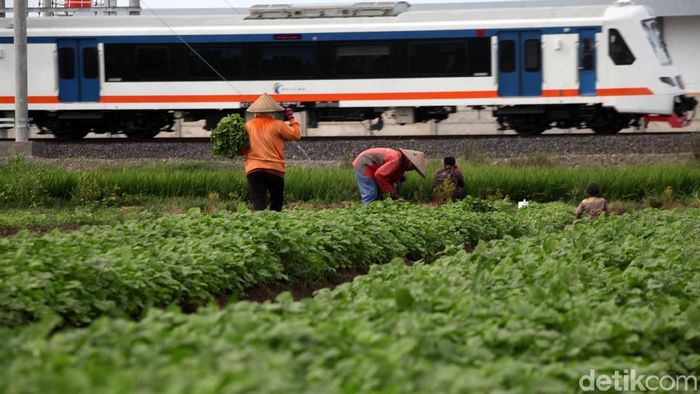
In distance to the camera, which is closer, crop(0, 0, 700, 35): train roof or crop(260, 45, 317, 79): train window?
crop(0, 0, 700, 35): train roof

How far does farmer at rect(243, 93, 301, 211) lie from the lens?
14.1 m

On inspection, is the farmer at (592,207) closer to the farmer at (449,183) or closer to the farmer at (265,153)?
the farmer at (449,183)

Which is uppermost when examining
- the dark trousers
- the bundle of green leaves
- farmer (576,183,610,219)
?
the bundle of green leaves

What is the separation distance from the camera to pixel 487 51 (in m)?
27.2

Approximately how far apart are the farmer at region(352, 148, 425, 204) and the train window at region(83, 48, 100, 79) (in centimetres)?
1379

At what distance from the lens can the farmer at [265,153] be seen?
14062 millimetres

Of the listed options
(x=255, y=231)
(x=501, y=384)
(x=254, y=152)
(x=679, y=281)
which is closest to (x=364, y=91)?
(x=254, y=152)

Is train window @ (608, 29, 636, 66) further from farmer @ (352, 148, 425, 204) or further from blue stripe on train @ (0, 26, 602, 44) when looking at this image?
farmer @ (352, 148, 425, 204)

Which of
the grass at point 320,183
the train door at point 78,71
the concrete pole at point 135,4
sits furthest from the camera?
the concrete pole at point 135,4

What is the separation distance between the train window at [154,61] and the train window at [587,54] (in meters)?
9.31

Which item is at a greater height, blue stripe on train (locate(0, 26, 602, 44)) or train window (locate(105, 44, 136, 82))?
blue stripe on train (locate(0, 26, 602, 44))

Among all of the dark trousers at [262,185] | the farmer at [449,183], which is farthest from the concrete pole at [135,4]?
the dark trousers at [262,185]

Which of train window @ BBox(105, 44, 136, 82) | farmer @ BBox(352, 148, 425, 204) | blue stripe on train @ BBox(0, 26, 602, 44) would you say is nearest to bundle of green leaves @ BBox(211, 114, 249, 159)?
farmer @ BBox(352, 148, 425, 204)

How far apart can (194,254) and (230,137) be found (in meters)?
5.05
